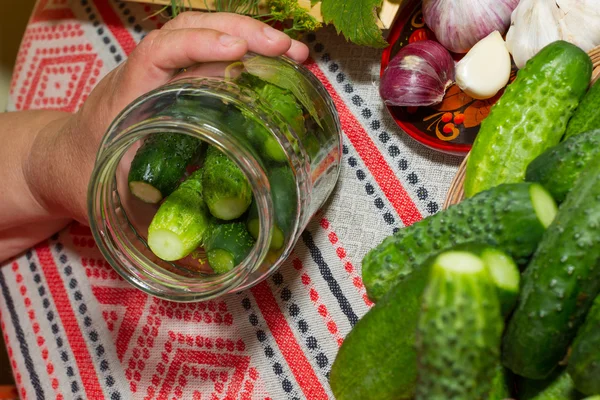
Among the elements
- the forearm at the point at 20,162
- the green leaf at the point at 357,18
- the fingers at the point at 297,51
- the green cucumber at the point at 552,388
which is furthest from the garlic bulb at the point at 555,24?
the forearm at the point at 20,162

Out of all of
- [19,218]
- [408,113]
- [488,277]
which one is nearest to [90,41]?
[19,218]

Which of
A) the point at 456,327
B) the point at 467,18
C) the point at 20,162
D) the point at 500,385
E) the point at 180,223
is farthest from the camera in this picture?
the point at 20,162

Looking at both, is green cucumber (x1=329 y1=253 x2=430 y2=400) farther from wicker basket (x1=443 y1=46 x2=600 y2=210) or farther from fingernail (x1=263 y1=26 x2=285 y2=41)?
fingernail (x1=263 y1=26 x2=285 y2=41)

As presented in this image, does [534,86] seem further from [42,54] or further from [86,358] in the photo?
[42,54]

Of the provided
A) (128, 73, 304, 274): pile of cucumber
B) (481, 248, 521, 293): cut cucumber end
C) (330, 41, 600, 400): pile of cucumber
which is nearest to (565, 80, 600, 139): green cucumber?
(330, 41, 600, 400): pile of cucumber

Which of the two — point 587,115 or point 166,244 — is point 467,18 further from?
point 166,244

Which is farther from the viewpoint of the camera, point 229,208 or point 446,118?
point 446,118

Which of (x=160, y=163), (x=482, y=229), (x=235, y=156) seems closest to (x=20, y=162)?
(x=160, y=163)
